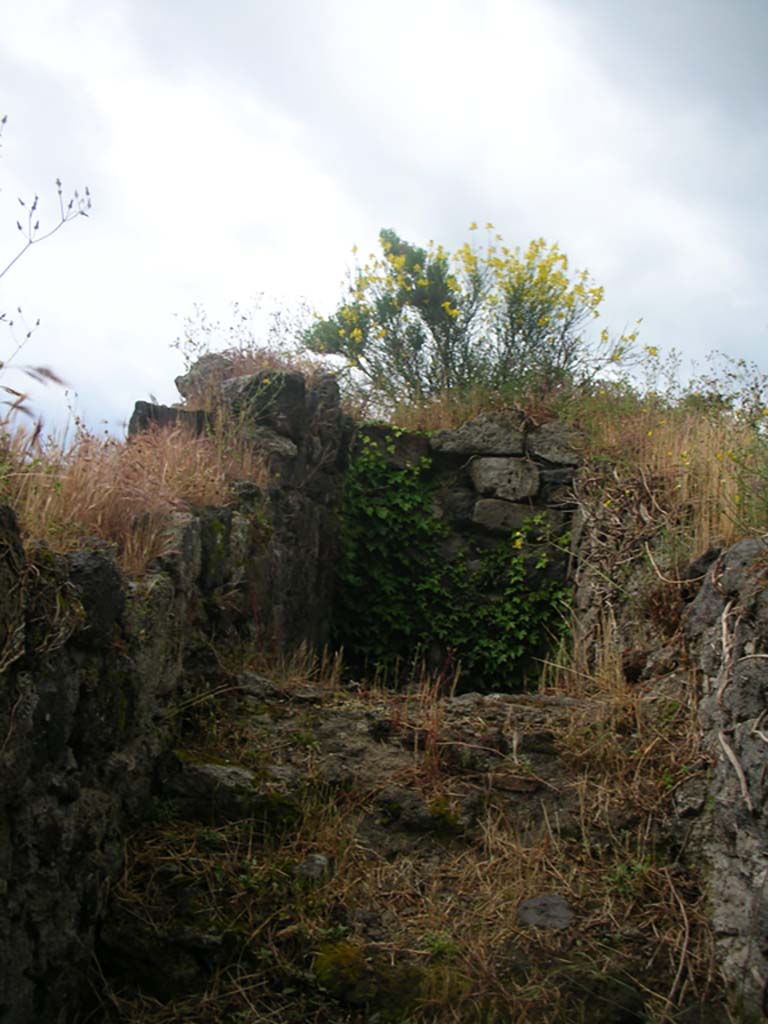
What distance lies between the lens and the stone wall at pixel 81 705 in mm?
3088

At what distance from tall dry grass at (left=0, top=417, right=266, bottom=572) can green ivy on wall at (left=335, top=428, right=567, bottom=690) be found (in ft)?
6.58

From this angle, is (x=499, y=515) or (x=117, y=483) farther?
(x=499, y=515)

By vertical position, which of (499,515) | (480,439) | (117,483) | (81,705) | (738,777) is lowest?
(81,705)

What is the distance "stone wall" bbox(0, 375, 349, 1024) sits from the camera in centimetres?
309

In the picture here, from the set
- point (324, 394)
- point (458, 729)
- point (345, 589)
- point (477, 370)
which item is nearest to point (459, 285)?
point (477, 370)

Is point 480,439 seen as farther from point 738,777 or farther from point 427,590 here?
point 738,777

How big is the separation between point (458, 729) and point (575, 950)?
1.47 meters

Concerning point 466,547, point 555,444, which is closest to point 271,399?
point 466,547

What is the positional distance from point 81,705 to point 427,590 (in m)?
5.47

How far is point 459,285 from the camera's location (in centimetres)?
1091

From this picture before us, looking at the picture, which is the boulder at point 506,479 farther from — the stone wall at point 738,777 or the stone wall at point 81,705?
the stone wall at point 738,777

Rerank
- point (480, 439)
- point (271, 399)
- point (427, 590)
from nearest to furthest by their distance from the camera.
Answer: point (271, 399) → point (427, 590) → point (480, 439)

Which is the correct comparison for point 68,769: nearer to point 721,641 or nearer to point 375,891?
point 375,891

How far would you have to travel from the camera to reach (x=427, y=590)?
8.93 metres
